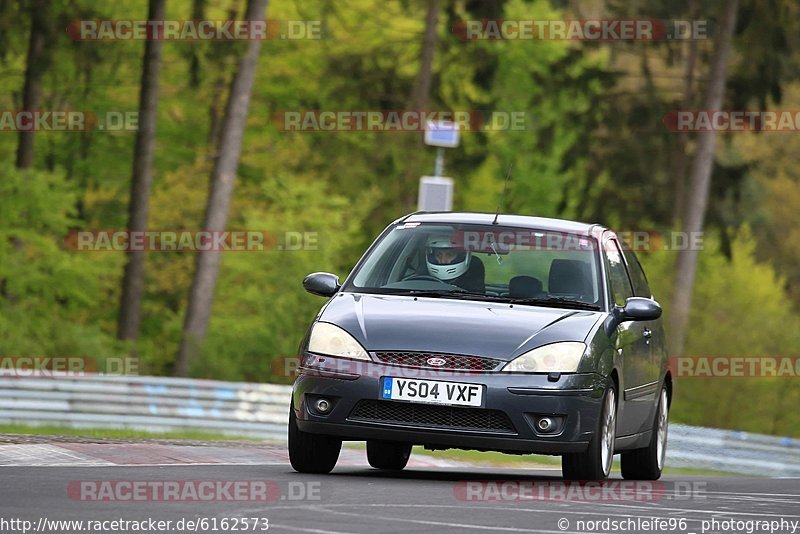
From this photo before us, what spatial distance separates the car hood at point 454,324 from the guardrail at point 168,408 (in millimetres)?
8954

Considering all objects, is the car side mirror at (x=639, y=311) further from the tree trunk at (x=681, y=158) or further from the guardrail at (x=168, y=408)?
the tree trunk at (x=681, y=158)

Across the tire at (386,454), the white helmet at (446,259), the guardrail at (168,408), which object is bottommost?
the guardrail at (168,408)

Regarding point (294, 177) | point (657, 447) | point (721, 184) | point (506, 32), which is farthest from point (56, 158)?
point (657, 447)

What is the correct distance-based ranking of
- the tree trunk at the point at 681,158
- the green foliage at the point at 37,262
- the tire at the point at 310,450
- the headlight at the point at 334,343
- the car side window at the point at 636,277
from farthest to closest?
1. the tree trunk at the point at 681,158
2. the green foliage at the point at 37,262
3. the car side window at the point at 636,277
4. the tire at the point at 310,450
5. the headlight at the point at 334,343

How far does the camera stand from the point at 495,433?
1024 centimetres

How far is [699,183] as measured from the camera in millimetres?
33281

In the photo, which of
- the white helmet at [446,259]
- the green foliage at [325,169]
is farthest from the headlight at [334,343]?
the green foliage at [325,169]

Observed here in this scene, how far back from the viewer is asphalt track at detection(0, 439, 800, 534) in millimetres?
8180

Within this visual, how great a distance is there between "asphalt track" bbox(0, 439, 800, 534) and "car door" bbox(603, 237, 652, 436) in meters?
0.49

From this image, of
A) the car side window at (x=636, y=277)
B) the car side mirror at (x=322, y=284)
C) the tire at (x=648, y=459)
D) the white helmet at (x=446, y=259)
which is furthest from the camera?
the car side window at (x=636, y=277)

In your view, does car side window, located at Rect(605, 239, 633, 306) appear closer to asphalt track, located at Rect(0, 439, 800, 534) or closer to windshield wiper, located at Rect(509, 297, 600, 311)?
windshield wiper, located at Rect(509, 297, 600, 311)

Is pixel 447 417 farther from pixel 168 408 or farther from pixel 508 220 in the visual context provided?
pixel 168 408

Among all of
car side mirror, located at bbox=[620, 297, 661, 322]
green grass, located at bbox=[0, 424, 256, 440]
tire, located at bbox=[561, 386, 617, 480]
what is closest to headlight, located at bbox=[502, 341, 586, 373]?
tire, located at bbox=[561, 386, 617, 480]

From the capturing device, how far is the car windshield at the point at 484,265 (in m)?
11.4
